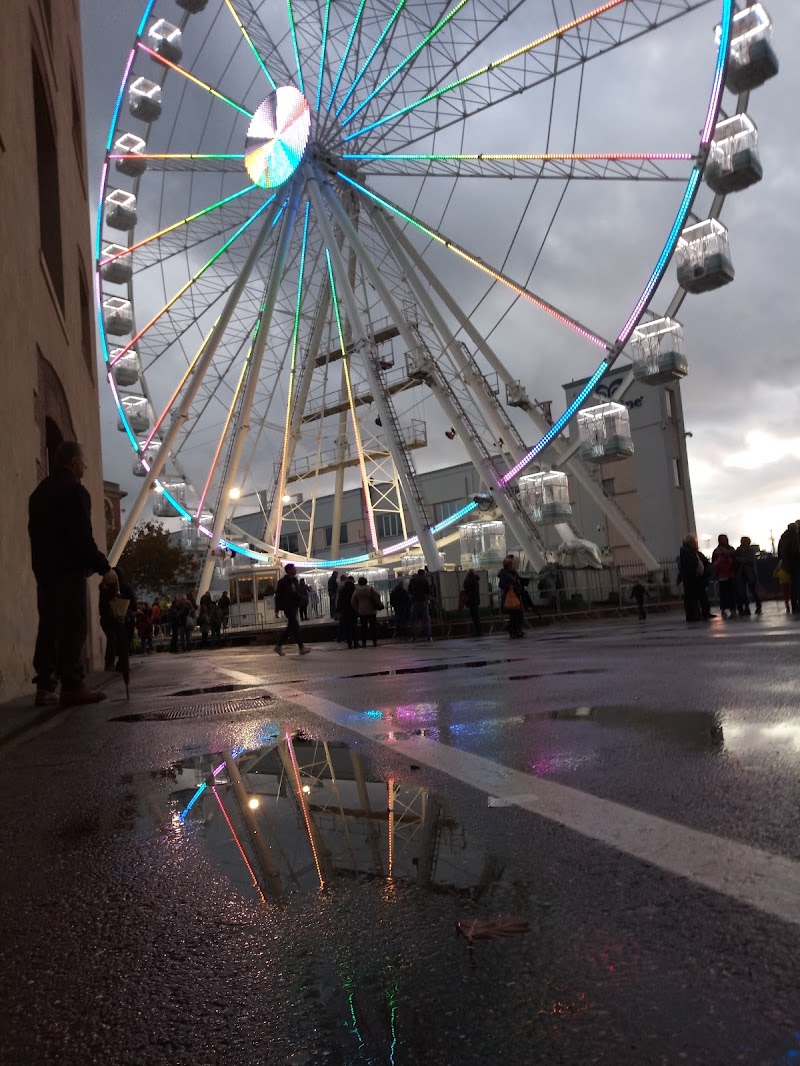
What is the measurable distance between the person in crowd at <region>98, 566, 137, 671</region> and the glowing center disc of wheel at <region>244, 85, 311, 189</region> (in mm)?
13383

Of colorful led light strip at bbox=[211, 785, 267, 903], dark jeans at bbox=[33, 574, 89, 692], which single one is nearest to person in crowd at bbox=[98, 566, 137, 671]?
dark jeans at bbox=[33, 574, 89, 692]

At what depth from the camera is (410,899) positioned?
6.28 feet

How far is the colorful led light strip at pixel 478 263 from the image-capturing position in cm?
2128

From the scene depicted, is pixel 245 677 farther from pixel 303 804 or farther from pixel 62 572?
pixel 303 804

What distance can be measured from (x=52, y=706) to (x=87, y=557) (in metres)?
1.12

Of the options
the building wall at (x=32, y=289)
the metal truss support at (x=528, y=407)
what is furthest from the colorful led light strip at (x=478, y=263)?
the building wall at (x=32, y=289)

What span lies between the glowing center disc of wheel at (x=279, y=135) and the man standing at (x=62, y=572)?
742 inches

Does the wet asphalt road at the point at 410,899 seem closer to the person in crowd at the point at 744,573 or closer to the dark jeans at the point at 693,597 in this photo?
the dark jeans at the point at 693,597

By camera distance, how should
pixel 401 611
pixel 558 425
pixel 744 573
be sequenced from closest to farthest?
pixel 744 573 → pixel 558 425 → pixel 401 611

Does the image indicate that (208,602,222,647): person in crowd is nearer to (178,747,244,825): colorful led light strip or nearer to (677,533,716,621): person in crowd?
(677,533,716,621): person in crowd

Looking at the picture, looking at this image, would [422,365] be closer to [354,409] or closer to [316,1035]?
[354,409]

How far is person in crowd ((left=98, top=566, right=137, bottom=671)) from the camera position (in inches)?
350

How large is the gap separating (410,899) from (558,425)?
63.6ft

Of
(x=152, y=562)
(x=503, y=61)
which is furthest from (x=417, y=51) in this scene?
(x=152, y=562)
